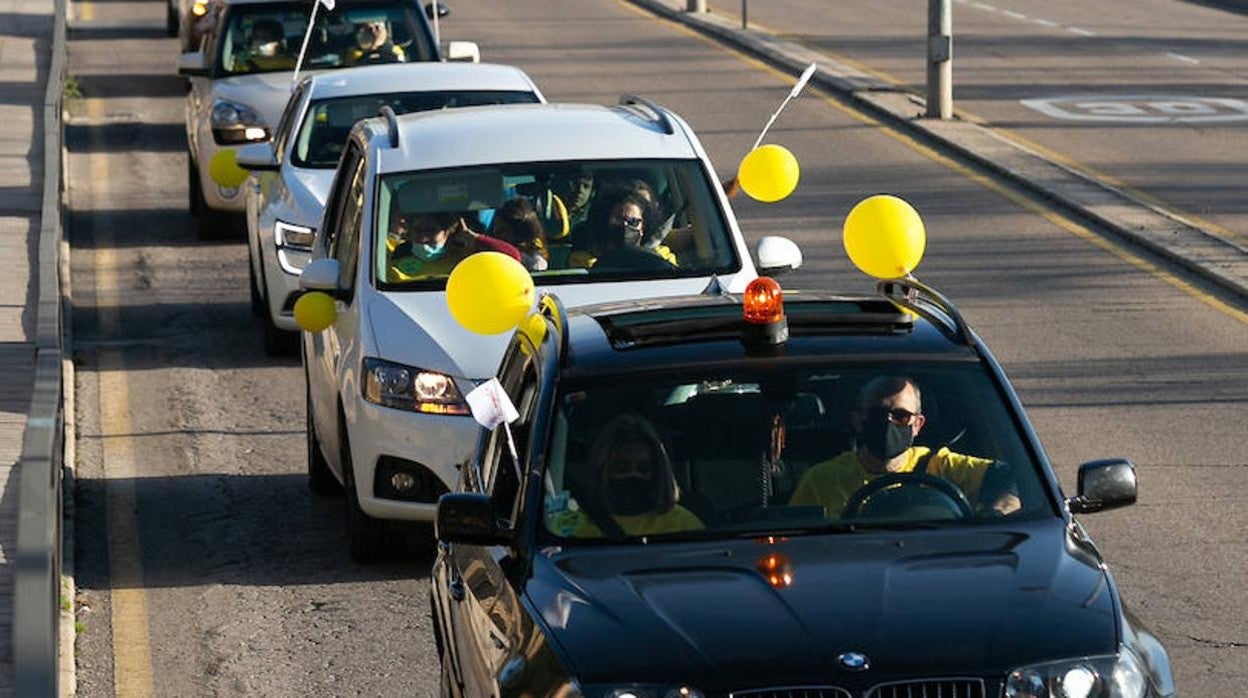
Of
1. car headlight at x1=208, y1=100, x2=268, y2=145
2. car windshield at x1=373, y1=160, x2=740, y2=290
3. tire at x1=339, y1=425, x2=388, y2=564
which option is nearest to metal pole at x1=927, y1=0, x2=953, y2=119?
car headlight at x1=208, y1=100, x2=268, y2=145

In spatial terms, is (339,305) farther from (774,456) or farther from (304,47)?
(304,47)

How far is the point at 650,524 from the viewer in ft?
23.2

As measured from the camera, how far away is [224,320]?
17688 millimetres

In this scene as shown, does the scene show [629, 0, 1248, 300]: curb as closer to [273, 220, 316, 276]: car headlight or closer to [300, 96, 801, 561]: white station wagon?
[273, 220, 316, 276]: car headlight

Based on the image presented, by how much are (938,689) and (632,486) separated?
1.29 m

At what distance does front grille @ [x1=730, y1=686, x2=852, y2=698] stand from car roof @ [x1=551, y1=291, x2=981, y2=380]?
4.67 ft

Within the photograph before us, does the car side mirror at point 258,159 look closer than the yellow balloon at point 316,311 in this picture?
No

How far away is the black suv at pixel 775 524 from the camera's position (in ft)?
20.4

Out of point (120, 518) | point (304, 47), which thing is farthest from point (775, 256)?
point (304, 47)

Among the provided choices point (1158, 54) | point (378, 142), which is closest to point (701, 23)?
point (1158, 54)

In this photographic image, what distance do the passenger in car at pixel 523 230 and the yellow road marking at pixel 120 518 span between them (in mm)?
2087

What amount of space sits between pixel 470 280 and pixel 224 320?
951cm

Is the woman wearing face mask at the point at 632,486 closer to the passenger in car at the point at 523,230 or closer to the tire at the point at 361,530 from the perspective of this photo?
the tire at the point at 361,530

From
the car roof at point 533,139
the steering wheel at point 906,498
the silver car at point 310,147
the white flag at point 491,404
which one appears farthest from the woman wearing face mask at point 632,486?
the silver car at point 310,147
